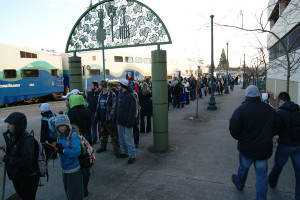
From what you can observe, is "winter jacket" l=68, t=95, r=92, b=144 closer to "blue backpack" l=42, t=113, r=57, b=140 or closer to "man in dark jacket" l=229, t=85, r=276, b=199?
"blue backpack" l=42, t=113, r=57, b=140

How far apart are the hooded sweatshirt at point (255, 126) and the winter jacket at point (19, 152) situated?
2.80m

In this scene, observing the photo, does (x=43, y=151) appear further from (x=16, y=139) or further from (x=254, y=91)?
(x=254, y=91)

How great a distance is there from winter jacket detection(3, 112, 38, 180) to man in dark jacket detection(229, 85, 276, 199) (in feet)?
9.17

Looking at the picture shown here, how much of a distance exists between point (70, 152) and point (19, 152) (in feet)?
1.96

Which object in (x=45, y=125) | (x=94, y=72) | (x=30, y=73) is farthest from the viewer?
(x=94, y=72)

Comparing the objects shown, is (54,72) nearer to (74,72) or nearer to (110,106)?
(74,72)

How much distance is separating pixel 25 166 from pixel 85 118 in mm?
1745

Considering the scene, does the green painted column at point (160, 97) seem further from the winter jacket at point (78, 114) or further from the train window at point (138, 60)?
the train window at point (138, 60)

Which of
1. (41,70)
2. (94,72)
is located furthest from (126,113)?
(94,72)

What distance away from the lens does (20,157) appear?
2764mm

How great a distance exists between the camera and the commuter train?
15242mm

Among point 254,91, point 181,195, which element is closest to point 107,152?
point 181,195

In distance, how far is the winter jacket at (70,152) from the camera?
3015 millimetres

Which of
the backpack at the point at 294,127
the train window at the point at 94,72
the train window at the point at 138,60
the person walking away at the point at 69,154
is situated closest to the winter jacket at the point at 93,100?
the person walking away at the point at 69,154
